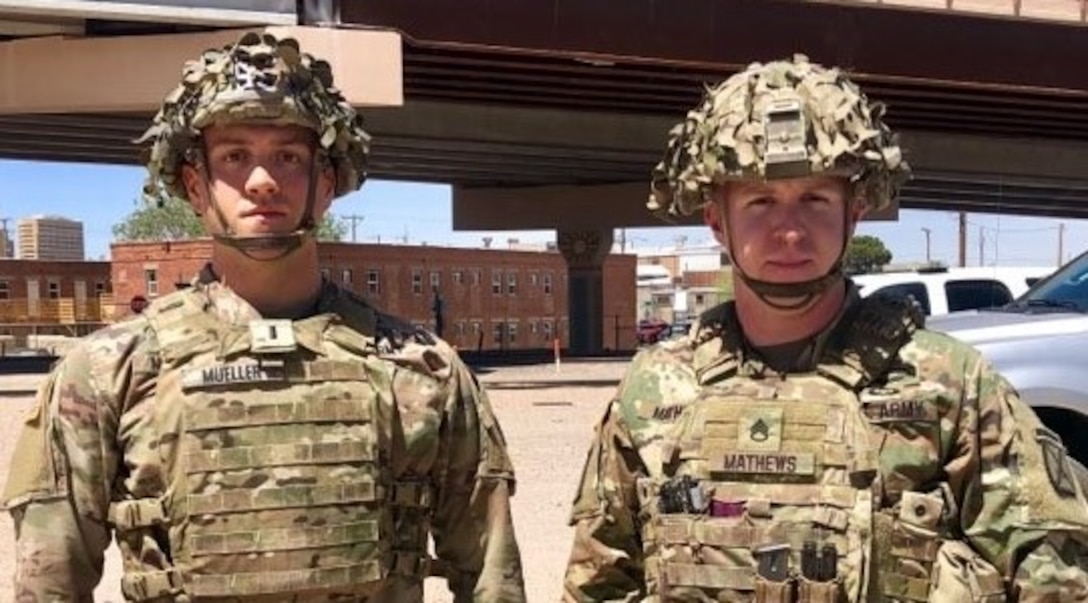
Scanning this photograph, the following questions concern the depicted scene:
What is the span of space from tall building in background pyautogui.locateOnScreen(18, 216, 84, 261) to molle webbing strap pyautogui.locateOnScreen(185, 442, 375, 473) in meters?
116

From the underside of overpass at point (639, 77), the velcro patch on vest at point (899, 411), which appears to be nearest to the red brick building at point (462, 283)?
the underside of overpass at point (639, 77)

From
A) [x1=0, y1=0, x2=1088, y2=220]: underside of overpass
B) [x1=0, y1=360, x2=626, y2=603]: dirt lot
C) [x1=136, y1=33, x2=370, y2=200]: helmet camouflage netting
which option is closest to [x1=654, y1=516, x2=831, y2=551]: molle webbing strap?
[x1=136, y1=33, x2=370, y2=200]: helmet camouflage netting

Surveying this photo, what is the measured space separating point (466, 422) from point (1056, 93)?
24.1 metres

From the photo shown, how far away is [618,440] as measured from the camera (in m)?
2.81

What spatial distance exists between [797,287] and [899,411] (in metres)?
0.32

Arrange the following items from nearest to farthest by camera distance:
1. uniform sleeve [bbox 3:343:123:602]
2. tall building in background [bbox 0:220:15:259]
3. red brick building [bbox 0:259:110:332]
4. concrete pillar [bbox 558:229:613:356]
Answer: uniform sleeve [bbox 3:343:123:602] < concrete pillar [bbox 558:229:613:356] < red brick building [bbox 0:259:110:332] < tall building in background [bbox 0:220:15:259]

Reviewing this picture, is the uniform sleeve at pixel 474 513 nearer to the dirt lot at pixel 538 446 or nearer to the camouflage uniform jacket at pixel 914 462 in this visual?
the camouflage uniform jacket at pixel 914 462

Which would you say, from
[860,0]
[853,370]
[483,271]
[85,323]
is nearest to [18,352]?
[85,323]

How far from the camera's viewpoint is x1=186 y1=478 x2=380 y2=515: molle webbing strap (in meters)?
2.76

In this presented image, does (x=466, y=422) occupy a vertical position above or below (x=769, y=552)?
above

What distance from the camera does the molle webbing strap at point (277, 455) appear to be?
277 cm

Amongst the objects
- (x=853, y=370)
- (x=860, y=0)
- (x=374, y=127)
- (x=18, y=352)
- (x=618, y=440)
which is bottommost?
(x=18, y=352)

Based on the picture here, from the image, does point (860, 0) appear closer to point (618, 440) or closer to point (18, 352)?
point (618, 440)

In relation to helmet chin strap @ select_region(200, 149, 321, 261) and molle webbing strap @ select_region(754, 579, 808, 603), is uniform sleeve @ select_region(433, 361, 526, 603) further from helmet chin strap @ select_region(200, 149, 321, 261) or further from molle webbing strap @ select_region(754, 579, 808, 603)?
molle webbing strap @ select_region(754, 579, 808, 603)
